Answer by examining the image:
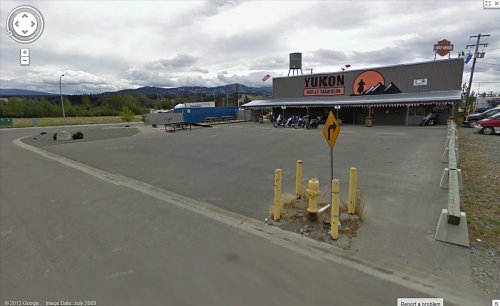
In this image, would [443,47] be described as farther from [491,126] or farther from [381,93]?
[491,126]

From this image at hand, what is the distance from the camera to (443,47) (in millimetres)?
27906

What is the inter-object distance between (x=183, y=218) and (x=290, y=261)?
2.35 m

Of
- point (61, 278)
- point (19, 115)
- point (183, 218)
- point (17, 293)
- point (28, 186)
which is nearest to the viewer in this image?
point (17, 293)

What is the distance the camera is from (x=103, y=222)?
4824 millimetres

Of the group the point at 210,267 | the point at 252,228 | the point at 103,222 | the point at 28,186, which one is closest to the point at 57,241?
the point at 103,222

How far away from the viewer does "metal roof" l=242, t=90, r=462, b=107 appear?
74.9ft

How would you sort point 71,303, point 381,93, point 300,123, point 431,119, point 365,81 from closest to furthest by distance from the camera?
1. point 71,303
2. point 431,119
3. point 300,123
4. point 381,93
5. point 365,81

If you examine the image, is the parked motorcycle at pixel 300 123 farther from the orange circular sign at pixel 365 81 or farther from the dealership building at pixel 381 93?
the orange circular sign at pixel 365 81

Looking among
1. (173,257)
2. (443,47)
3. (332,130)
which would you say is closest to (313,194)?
(332,130)

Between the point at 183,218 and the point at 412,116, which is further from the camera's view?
the point at 412,116

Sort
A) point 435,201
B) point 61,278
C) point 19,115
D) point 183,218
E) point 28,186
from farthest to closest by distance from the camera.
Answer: point 19,115
point 28,186
point 435,201
point 183,218
point 61,278

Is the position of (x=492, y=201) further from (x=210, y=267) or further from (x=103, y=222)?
(x=103, y=222)

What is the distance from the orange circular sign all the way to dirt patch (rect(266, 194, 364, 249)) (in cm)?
2651

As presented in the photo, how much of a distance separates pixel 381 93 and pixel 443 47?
8.38 metres
